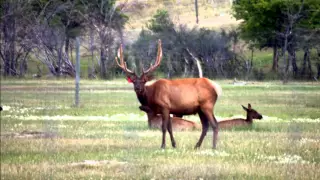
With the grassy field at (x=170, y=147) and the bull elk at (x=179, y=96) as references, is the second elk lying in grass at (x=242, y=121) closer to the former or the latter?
the grassy field at (x=170, y=147)

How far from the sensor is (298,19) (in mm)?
12703

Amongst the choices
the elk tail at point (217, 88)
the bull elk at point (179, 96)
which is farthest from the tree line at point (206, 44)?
the bull elk at point (179, 96)

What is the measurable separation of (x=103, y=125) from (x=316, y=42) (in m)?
6.26

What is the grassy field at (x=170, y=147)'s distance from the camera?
10.7 m

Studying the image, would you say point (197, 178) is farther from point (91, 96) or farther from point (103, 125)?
point (91, 96)

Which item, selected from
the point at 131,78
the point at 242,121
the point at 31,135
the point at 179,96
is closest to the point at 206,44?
the point at 179,96

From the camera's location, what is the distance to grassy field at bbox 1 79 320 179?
422 inches

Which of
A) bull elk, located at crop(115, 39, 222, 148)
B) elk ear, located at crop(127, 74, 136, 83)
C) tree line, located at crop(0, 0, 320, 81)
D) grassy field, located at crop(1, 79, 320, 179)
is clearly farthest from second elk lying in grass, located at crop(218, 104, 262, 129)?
elk ear, located at crop(127, 74, 136, 83)

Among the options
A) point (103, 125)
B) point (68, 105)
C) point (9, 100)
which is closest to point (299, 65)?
point (103, 125)

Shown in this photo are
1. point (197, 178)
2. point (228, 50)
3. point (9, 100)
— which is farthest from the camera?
point (9, 100)

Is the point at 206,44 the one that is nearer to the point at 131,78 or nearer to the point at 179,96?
the point at 179,96

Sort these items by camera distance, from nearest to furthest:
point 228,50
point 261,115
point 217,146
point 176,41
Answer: point 217,146, point 228,50, point 176,41, point 261,115

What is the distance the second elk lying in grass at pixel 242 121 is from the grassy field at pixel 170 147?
0.15m

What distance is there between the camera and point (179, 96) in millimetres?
13797
